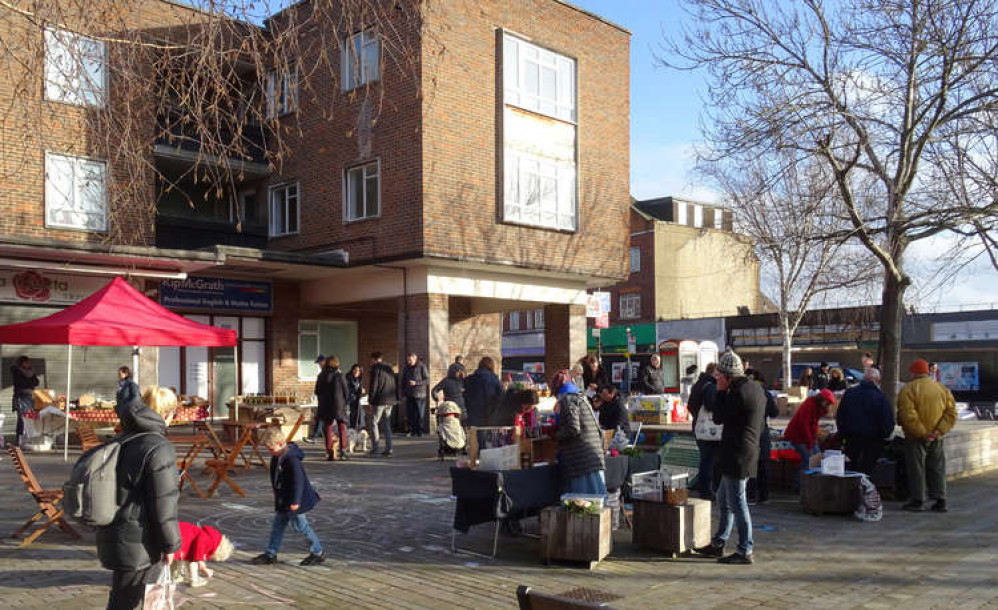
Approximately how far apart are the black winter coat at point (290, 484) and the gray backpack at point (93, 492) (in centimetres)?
299

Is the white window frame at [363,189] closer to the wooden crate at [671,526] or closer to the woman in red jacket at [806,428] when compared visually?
the woman in red jacket at [806,428]

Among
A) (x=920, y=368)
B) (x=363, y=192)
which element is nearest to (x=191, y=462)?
(x=920, y=368)

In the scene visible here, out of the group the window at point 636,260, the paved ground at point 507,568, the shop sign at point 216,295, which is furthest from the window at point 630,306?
the paved ground at point 507,568

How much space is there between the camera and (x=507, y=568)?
7.48 meters

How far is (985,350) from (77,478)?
125 ft

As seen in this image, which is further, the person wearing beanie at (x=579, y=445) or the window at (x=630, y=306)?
the window at (x=630, y=306)

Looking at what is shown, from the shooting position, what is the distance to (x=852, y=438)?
11102 millimetres

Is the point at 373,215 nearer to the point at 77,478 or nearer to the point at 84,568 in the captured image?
the point at 84,568

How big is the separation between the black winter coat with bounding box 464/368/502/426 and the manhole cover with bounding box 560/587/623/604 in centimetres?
669

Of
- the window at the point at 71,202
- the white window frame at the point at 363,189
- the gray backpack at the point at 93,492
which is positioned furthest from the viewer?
the white window frame at the point at 363,189

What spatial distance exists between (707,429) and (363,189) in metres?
13.1

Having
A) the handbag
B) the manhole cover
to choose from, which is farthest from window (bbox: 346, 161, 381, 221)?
the manhole cover

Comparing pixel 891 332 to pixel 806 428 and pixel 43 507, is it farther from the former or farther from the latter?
pixel 43 507

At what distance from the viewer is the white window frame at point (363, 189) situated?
20625mm
